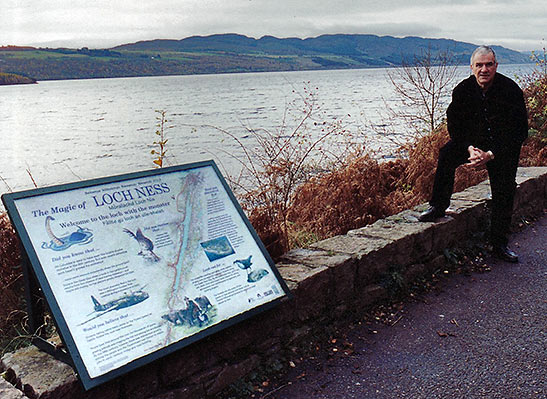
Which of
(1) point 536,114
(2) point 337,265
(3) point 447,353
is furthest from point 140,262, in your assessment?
(1) point 536,114

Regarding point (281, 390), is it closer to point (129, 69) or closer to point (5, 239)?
point (5, 239)

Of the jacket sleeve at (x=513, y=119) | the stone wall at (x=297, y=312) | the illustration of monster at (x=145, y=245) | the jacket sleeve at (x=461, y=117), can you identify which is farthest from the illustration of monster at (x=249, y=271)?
the jacket sleeve at (x=513, y=119)

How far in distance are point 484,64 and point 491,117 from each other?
1.58ft

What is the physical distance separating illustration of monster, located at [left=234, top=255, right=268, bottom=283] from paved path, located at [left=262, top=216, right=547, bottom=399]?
2.23 ft

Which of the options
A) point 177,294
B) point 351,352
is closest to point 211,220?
point 177,294

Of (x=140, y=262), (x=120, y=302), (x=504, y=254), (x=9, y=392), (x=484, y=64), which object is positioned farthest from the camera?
(x=504, y=254)

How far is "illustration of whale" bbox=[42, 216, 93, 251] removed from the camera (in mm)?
2672

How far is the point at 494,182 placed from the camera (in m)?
5.27

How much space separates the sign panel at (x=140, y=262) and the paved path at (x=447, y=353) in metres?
0.64

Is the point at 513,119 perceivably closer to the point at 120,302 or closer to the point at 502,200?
the point at 502,200

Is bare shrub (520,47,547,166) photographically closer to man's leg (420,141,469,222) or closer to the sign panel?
man's leg (420,141,469,222)

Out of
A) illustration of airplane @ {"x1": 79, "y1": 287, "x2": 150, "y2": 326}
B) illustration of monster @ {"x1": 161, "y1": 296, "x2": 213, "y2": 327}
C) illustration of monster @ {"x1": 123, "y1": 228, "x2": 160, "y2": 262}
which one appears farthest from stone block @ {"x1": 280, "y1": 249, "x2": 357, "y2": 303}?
illustration of airplane @ {"x1": 79, "y1": 287, "x2": 150, "y2": 326}

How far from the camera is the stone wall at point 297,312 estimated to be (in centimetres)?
268

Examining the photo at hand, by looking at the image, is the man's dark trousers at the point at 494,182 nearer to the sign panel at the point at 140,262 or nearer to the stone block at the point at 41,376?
the sign panel at the point at 140,262
